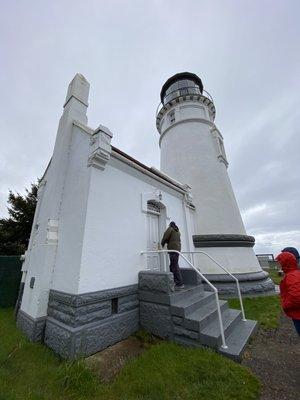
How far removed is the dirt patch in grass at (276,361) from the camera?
3008mm

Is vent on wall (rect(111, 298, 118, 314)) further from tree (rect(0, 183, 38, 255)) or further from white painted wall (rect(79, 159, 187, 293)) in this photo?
tree (rect(0, 183, 38, 255))

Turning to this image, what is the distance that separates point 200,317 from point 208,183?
7.49 metres

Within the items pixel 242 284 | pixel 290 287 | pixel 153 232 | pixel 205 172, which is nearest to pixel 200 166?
pixel 205 172

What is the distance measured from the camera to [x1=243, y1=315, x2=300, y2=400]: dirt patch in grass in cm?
301

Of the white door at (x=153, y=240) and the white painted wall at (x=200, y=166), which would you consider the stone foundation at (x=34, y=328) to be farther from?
the white painted wall at (x=200, y=166)

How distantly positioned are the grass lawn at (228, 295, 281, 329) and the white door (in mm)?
3024

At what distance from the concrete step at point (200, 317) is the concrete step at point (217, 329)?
0.29 ft

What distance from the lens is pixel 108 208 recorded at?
5332 millimetres

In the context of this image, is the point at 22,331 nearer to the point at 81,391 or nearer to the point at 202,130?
the point at 81,391

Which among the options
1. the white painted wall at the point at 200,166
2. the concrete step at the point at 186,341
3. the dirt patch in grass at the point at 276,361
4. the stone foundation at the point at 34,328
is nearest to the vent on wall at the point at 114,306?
the concrete step at the point at 186,341

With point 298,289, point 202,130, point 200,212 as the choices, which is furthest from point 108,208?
point 202,130

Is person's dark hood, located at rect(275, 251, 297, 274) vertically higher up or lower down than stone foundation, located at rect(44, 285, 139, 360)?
higher up

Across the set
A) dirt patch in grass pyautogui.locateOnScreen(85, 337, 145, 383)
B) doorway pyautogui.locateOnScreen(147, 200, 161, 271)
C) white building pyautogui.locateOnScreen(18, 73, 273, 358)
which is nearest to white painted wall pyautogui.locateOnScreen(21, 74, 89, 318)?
white building pyautogui.locateOnScreen(18, 73, 273, 358)

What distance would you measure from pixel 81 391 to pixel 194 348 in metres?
2.14
